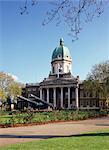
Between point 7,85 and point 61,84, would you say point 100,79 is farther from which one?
point 61,84

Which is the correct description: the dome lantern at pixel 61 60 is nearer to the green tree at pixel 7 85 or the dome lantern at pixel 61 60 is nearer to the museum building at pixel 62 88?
the museum building at pixel 62 88

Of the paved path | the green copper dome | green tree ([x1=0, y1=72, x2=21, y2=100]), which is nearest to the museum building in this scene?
the green copper dome

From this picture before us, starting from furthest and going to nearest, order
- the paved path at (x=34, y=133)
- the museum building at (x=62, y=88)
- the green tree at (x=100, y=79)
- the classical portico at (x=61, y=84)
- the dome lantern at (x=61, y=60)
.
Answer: the dome lantern at (x=61, y=60) < the classical portico at (x=61, y=84) < the museum building at (x=62, y=88) < the green tree at (x=100, y=79) < the paved path at (x=34, y=133)

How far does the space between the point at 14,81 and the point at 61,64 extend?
4387cm

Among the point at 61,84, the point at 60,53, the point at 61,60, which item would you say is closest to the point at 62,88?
the point at 61,84

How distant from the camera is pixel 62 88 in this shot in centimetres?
10569

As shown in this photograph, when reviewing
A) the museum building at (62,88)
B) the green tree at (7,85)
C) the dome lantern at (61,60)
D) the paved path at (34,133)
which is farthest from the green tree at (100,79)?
the dome lantern at (61,60)

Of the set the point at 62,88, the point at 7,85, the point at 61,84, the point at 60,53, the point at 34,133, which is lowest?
the point at 34,133

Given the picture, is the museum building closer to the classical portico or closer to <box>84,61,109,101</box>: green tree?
the classical portico

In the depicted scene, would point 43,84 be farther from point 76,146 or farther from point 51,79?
point 76,146

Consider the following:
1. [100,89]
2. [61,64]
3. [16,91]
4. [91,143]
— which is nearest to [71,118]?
[91,143]

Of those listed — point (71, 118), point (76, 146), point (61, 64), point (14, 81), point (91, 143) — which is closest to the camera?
point (76, 146)

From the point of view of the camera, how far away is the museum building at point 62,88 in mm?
101688

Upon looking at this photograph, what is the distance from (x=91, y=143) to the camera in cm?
1331
